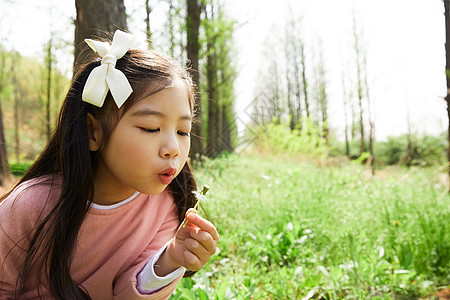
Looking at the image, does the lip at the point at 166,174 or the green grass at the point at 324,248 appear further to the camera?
the green grass at the point at 324,248

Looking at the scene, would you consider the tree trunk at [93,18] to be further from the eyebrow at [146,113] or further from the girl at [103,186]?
the eyebrow at [146,113]

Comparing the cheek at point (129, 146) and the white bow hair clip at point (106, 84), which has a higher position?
the white bow hair clip at point (106, 84)

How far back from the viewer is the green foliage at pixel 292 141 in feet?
36.2

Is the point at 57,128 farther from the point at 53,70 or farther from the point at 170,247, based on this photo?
the point at 53,70

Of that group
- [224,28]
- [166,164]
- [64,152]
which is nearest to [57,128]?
[64,152]

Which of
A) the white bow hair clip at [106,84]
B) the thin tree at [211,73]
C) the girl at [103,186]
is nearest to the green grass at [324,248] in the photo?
the girl at [103,186]

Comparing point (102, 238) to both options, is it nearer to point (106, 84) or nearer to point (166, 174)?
point (166, 174)

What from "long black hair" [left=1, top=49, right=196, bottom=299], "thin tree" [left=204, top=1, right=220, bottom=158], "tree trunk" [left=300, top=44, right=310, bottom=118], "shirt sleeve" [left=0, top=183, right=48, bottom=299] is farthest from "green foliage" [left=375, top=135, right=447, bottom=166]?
"shirt sleeve" [left=0, top=183, right=48, bottom=299]

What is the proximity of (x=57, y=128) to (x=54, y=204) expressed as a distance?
28cm

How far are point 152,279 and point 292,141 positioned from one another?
10109 millimetres

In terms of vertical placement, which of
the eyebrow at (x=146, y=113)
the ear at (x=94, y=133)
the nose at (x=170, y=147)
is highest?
the eyebrow at (x=146, y=113)

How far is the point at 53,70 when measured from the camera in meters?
10.8

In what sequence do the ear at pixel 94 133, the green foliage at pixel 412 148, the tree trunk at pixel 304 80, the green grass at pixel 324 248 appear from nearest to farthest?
the ear at pixel 94 133 → the green grass at pixel 324 248 → the green foliage at pixel 412 148 → the tree trunk at pixel 304 80

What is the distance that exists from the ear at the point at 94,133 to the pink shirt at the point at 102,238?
21cm
